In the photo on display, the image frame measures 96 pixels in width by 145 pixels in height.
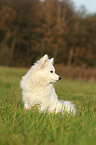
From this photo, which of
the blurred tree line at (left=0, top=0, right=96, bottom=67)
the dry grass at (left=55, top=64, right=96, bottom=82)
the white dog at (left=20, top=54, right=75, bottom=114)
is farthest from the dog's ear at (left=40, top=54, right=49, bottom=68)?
the blurred tree line at (left=0, top=0, right=96, bottom=67)

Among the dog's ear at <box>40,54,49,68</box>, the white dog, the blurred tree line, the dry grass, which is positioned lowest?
the white dog

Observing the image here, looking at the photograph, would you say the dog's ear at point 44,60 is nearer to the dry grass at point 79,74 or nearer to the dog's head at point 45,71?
the dog's head at point 45,71

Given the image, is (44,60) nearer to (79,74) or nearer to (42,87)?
(42,87)

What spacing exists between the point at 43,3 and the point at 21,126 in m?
40.4

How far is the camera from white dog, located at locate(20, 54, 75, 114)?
5.03 metres

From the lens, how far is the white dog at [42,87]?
16.5 feet

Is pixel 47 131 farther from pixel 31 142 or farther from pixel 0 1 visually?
pixel 0 1

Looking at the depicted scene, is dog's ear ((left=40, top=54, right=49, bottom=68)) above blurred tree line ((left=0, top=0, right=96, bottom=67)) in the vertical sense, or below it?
below

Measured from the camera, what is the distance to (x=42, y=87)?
17.2 ft

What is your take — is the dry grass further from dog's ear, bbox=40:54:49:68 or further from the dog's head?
dog's ear, bbox=40:54:49:68

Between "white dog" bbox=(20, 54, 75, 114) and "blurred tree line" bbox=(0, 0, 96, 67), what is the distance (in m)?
34.9

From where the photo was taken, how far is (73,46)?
141ft

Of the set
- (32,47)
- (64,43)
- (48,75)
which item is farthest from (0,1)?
(48,75)

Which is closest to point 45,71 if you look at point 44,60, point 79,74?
point 44,60
